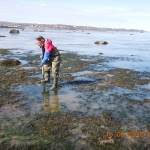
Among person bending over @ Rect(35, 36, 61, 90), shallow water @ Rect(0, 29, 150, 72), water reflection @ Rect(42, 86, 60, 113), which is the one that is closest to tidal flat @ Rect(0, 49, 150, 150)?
water reflection @ Rect(42, 86, 60, 113)

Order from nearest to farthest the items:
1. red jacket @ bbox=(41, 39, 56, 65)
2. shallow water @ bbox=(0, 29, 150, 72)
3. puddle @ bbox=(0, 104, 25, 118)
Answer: puddle @ bbox=(0, 104, 25, 118)
red jacket @ bbox=(41, 39, 56, 65)
shallow water @ bbox=(0, 29, 150, 72)

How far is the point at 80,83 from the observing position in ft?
32.6

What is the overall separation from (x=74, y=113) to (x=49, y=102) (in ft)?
4.09

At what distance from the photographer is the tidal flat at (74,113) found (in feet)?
16.3

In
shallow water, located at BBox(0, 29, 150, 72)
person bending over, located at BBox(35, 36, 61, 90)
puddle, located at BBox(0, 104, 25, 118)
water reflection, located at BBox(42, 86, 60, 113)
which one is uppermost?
person bending over, located at BBox(35, 36, 61, 90)

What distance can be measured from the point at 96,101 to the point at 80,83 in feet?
7.88

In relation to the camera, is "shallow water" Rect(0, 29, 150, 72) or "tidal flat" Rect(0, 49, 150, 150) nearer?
"tidal flat" Rect(0, 49, 150, 150)

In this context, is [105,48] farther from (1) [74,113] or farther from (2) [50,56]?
(1) [74,113]

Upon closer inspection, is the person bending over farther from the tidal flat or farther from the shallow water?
the shallow water

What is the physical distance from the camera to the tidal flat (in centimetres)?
496

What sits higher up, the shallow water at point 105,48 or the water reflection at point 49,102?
the shallow water at point 105,48

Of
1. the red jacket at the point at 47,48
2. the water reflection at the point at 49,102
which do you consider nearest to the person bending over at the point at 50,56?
the red jacket at the point at 47,48

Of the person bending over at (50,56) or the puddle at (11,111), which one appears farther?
the person bending over at (50,56)

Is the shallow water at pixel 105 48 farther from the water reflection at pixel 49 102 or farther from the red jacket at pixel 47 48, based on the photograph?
the water reflection at pixel 49 102
